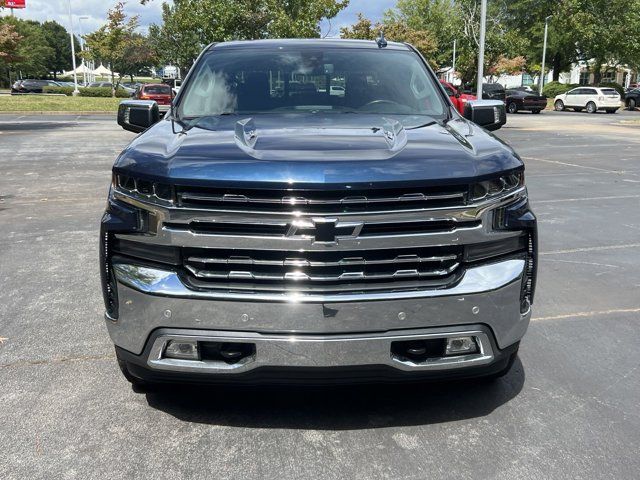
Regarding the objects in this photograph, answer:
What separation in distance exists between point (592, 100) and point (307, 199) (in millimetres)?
39918

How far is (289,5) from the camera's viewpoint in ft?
116

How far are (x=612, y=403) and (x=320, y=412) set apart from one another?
5.01ft

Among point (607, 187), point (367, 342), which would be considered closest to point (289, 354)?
point (367, 342)

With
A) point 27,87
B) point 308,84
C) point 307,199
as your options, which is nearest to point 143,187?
point 307,199

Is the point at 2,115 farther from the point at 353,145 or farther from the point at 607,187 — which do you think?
the point at 353,145

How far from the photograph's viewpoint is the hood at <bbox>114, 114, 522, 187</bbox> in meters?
2.68

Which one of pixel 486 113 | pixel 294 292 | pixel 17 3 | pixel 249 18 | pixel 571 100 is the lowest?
pixel 571 100

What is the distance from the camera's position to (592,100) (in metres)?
38.2

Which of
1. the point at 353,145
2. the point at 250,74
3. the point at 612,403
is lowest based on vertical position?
the point at 612,403

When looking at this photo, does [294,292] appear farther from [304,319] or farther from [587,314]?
[587,314]

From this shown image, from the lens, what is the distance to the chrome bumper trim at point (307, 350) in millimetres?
2686

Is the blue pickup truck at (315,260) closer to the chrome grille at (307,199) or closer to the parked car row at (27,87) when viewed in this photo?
the chrome grille at (307,199)

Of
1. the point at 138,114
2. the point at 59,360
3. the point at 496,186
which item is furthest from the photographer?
the point at 138,114

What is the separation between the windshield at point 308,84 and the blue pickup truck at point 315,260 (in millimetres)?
1044
